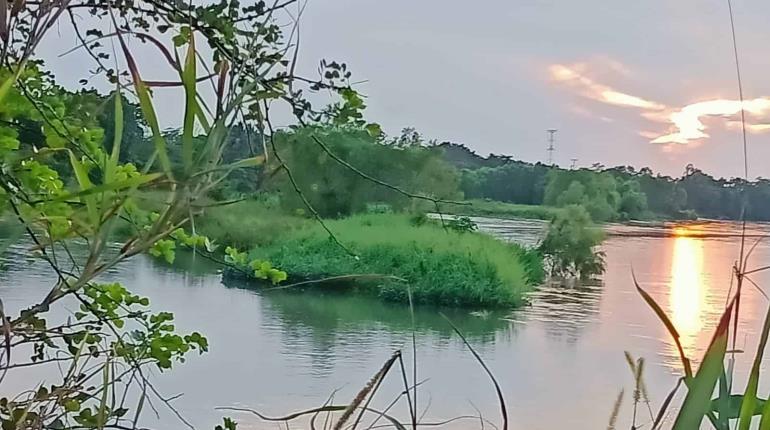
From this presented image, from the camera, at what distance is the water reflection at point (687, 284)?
2.85 ft

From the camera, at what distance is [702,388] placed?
0.49 feet

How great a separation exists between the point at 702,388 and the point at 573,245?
1037 mm

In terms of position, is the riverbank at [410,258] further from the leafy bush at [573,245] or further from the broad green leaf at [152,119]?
the broad green leaf at [152,119]

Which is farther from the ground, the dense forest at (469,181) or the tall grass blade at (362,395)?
the dense forest at (469,181)

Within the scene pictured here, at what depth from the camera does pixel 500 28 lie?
38.9 inches

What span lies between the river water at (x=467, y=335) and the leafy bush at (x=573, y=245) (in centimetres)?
2

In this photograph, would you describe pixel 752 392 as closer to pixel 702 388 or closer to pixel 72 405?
pixel 702 388

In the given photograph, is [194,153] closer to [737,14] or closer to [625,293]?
[737,14]

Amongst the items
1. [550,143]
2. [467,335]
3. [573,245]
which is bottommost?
[467,335]

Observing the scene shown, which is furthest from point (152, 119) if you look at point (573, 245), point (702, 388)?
point (573, 245)

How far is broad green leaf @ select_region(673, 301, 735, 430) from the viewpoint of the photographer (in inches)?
5.9

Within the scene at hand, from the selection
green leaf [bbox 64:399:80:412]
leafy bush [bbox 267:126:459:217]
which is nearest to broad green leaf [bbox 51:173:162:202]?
green leaf [bbox 64:399:80:412]

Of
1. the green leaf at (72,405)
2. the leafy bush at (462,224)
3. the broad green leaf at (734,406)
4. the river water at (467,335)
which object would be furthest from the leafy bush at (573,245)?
the broad green leaf at (734,406)

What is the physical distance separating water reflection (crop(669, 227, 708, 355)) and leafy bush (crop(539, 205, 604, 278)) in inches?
4.1
